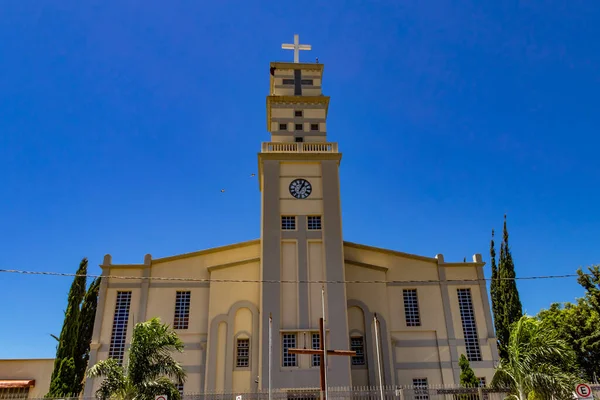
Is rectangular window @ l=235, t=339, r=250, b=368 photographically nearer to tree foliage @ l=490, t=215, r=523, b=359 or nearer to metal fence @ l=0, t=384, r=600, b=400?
metal fence @ l=0, t=384, r=600, b=400

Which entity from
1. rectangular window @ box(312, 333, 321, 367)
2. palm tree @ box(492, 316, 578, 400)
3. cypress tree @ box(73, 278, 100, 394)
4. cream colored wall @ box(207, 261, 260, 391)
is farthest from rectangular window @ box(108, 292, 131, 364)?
palm tree @ box(492, 316, 578, 400)

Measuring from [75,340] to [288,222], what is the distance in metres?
13.2

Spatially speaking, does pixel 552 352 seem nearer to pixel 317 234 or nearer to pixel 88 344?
pixel 317 234

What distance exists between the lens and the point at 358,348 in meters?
27.5

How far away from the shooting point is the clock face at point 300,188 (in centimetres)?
2924

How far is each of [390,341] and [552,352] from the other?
10303 mm

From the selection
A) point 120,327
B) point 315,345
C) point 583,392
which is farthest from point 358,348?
point 583,392

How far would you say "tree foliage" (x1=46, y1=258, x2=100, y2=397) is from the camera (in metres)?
26.0

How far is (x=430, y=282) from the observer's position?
2977cm

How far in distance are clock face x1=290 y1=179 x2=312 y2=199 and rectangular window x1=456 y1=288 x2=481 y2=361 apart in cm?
1079

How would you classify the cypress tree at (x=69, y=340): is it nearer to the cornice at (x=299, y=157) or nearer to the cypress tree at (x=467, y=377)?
the cornice at (x=299, y=157)

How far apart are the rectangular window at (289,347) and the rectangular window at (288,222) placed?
231 inches

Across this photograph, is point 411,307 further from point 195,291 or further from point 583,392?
point 583,392

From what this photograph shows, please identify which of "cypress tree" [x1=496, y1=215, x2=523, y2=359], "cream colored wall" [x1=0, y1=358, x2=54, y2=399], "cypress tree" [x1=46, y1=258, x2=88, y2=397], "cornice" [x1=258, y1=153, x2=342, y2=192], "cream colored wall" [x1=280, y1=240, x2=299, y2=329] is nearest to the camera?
"cypress tree" [x1=46, y1=258, x2=88, y2=397]
